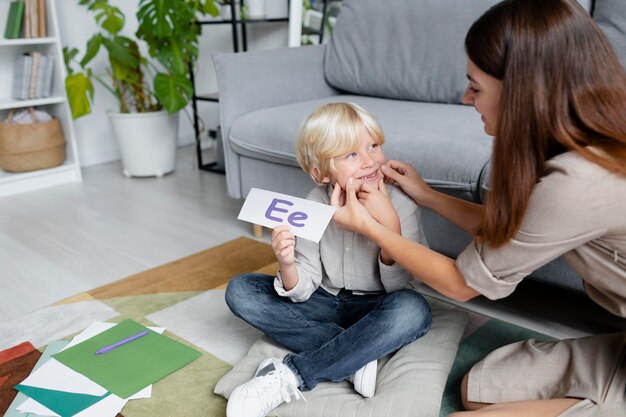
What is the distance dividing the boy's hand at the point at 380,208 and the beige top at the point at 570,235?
0.68 feet

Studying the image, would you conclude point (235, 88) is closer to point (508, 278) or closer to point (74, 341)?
point (74, 341)

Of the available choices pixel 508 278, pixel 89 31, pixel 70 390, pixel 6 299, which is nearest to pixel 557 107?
pixel 508 278

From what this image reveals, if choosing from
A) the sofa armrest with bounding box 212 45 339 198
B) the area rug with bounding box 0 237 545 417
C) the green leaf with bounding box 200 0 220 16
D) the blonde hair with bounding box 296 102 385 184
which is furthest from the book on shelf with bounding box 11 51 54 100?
the blonde hair with bounding box 296 102 385 184

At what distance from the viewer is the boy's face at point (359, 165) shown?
1171mm

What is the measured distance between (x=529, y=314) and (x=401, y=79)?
0.99 meters

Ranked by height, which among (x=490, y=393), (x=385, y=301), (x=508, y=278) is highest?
(x=508, y=278)

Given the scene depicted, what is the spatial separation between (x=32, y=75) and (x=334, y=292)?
2177 millimetres

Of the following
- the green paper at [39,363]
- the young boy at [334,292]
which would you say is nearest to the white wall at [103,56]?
the green paper at [39,363]

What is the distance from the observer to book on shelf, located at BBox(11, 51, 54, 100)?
8.90 feet

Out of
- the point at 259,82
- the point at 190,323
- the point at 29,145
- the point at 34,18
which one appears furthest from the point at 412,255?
the point at 34,18

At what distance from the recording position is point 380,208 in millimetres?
1108

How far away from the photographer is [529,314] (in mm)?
1494

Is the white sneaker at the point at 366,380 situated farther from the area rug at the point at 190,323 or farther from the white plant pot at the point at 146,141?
the white plant pot at the point at 146,141

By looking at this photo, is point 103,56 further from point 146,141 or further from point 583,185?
point 583,185
